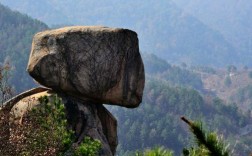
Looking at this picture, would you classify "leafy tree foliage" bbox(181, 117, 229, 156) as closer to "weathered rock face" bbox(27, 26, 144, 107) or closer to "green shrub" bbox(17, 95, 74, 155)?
"green shrub" bbox(17, 95, 74, 155)

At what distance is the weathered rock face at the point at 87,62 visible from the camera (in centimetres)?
1917

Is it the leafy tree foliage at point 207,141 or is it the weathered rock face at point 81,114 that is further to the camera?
the weathered rock face at point 81,114

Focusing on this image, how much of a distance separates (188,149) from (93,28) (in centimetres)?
978

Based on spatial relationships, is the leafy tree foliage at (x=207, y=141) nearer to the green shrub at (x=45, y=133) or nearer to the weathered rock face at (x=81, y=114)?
the green shrub at (x=45, y=133)

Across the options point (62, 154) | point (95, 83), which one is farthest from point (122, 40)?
point (62, 154)

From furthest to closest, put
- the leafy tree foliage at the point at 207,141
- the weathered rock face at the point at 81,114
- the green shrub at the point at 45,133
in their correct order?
the weathered rock face at the point at 81,114 → the green shrub at the point at 45,133 → the leafy tree foliage at the point at 207,141

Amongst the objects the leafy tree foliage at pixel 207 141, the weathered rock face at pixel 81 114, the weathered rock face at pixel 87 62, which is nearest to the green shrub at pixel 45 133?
the leafy tree foliage at pixel 207 141

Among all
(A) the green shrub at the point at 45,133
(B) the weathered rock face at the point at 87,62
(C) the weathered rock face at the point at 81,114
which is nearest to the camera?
(A) the green shrub at the point at 45,133

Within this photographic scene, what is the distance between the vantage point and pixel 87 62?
1916cm

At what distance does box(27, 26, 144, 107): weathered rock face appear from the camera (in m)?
19.2

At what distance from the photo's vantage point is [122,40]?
19.7 m

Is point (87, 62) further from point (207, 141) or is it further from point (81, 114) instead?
point (207, 141)

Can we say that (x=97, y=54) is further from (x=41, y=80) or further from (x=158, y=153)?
(x=158, y=153)

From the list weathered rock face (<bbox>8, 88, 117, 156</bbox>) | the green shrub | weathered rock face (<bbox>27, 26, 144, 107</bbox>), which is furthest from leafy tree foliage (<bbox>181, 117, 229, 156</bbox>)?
weathered rock face (<bbox>27, 26, 144, 107</bbox>)
